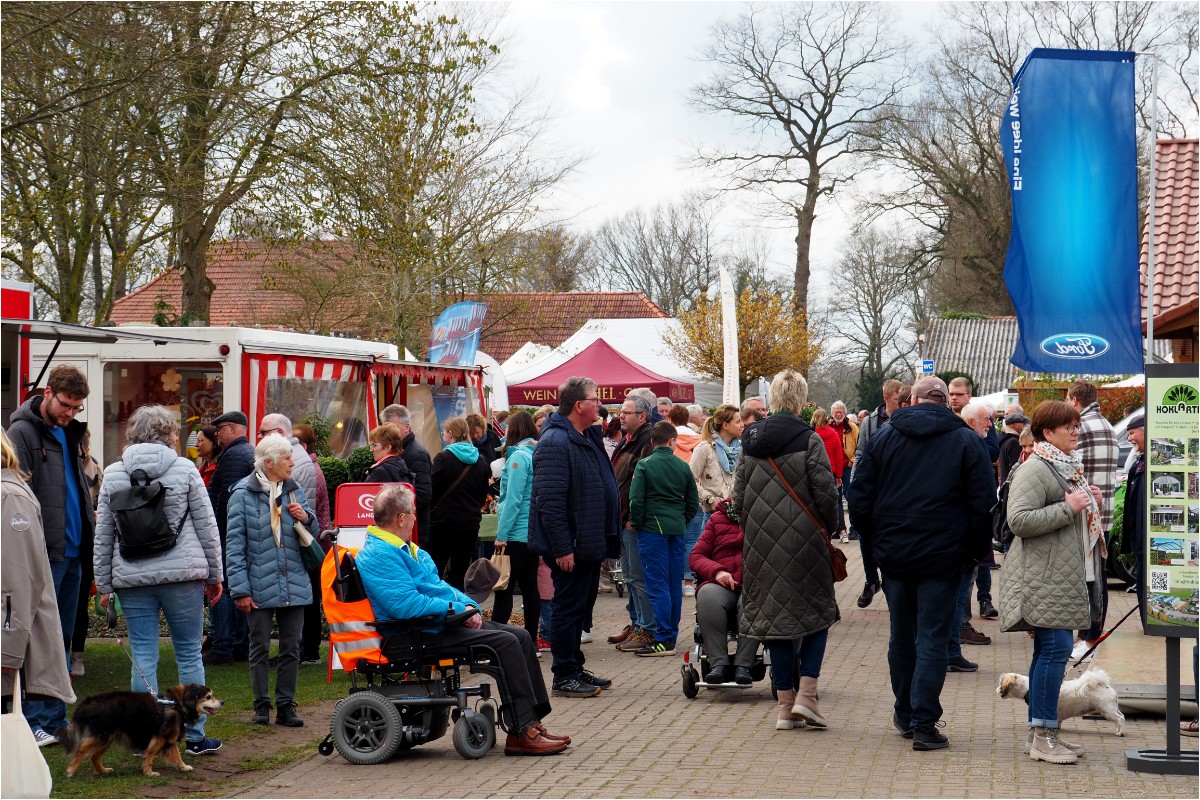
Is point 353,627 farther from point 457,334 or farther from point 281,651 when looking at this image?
point 457,334

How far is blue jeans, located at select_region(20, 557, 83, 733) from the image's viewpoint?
7.00m

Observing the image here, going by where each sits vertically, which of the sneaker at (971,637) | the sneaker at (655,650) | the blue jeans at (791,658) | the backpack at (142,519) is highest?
the backpack at (142,519)

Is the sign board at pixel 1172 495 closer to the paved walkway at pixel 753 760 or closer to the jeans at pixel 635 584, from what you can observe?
the paved walkway at pixel 753 760

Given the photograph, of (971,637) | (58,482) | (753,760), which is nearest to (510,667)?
(753,760)

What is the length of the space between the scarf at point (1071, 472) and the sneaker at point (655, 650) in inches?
175

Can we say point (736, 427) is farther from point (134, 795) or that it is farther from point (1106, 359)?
point (134, 795)

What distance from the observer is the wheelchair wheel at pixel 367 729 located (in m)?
6.66

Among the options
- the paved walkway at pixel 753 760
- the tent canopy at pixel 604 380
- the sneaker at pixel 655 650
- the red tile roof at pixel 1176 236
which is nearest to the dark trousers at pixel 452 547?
the sneaker at pixel 655 650

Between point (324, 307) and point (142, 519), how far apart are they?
93.2 feet

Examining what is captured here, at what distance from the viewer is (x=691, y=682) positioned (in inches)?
329

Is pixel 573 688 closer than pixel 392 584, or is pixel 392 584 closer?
pixel 392 584

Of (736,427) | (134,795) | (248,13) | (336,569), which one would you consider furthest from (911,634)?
(248,13)

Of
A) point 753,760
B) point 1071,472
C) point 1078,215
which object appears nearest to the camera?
point 1071,472

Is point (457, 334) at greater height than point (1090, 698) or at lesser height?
greater
